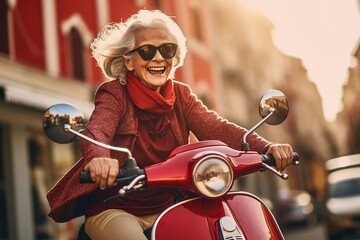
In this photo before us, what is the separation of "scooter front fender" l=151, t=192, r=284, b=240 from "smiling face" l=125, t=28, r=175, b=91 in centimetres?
68

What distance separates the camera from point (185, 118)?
10.5ft

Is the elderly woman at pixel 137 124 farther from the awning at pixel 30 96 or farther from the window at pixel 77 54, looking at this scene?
the window at pixel 77 54

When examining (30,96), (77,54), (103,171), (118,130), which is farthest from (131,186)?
(77,54)

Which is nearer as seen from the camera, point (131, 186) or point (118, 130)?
point (131, 186)

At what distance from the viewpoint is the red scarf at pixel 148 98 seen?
9.55 feet

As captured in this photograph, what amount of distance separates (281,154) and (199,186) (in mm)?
493

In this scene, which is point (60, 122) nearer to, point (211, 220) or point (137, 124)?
point (137, 124)

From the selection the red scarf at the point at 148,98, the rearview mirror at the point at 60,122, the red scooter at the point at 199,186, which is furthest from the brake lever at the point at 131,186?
the red scarf at the point at 148,98

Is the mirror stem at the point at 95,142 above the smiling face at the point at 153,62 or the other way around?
the other way around

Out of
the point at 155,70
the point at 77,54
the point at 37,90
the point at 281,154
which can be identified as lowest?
the point at 281,154

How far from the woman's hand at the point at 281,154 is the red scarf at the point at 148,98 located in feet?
1.61

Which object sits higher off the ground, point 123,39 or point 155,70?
point 123,39

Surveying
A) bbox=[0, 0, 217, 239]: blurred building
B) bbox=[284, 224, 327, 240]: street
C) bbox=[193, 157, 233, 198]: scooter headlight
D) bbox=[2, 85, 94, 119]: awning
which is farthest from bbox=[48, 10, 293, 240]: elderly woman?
bbox=[284, 224, 327, 240]: street

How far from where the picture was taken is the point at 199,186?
2.46 meters
